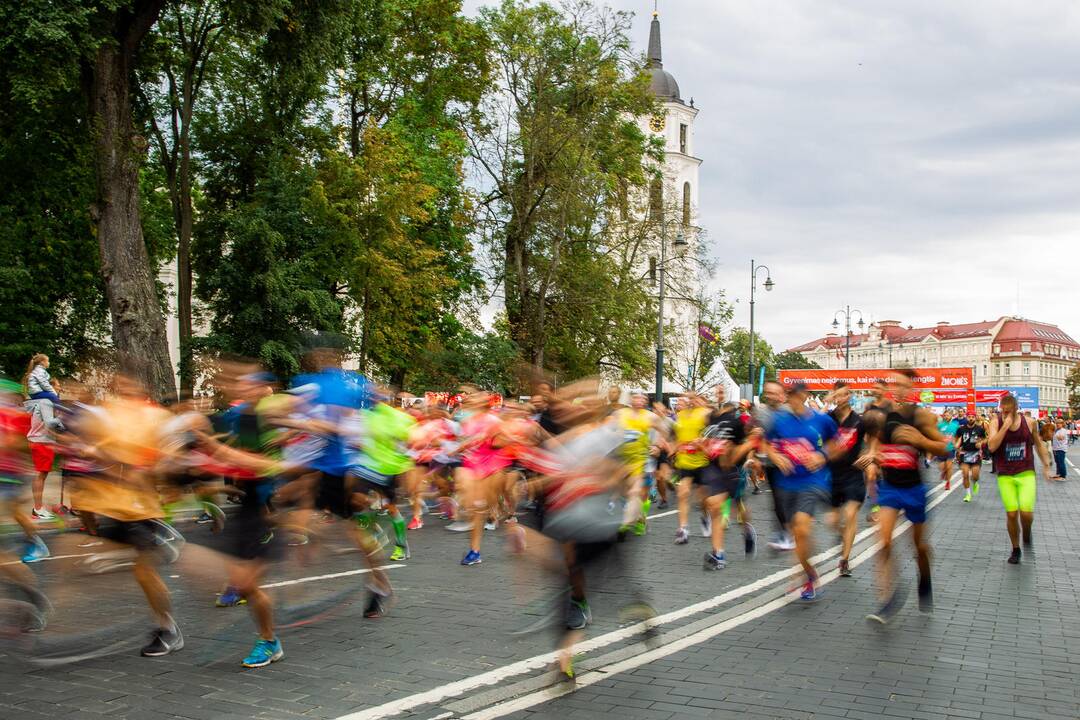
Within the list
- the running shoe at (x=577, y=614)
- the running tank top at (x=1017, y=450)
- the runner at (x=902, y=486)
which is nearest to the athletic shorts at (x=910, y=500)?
the runner at (x=902, y=486)

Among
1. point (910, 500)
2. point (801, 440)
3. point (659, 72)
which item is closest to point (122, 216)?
point (801, 440)

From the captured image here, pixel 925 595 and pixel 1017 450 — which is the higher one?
pixel 1017 450

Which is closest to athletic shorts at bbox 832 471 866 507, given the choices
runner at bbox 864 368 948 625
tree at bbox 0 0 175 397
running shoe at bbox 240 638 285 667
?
runner at bbox 864 368 948 625

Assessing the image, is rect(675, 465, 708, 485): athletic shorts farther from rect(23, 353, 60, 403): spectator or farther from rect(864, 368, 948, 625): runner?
rect(23, 353, 60, 403): spectator

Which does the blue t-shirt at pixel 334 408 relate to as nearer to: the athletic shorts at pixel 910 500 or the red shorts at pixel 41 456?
the athletic shorts at pixel 910 500

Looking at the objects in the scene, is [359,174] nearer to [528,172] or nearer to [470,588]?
[528,172]

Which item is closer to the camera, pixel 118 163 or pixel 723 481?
pixel 723 481

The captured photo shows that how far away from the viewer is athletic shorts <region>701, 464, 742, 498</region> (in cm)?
1080

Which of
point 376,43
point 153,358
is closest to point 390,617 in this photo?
point 153,358

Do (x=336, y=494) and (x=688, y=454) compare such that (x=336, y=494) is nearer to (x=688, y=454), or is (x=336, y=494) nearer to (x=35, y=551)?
(x=35, y=551)

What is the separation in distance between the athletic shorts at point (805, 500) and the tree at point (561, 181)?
1036 inches

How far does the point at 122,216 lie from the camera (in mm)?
19250

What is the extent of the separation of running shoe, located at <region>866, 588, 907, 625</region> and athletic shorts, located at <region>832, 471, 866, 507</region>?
8.89 feet

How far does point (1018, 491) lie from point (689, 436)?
3.77 meters
